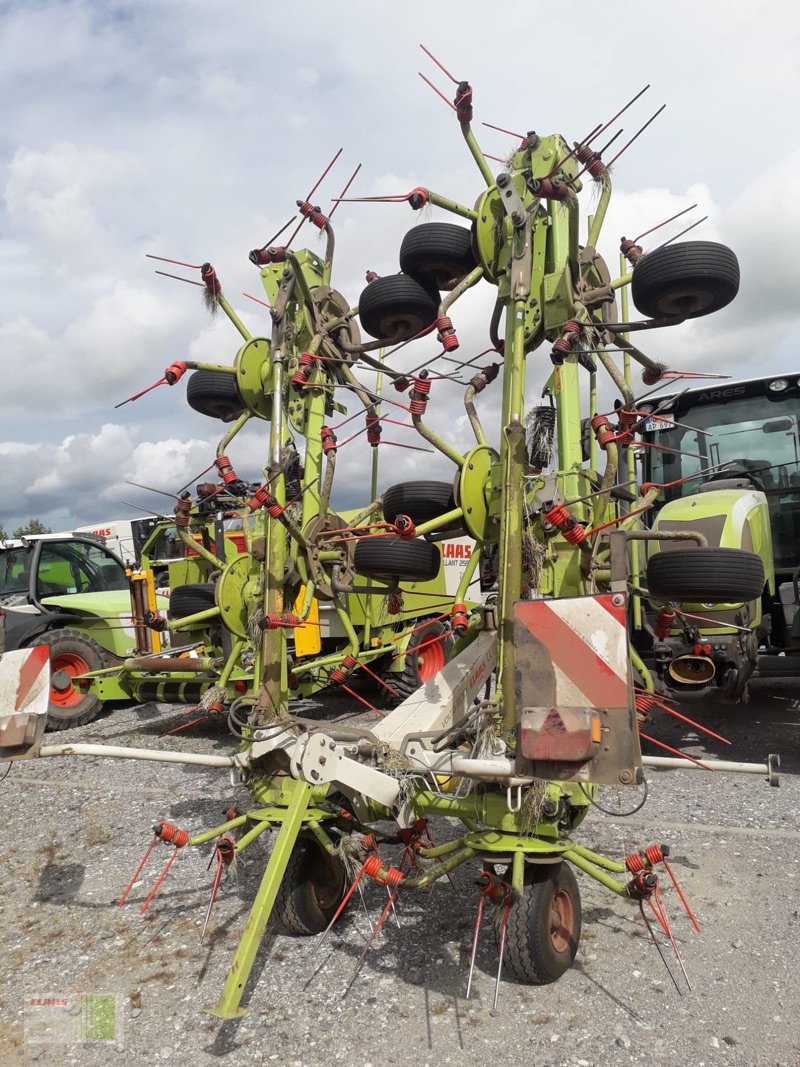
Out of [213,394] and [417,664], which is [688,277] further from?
[417,664]

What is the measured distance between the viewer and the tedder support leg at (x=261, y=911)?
106 inches

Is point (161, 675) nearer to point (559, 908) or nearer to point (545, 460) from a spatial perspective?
point (545, 460)

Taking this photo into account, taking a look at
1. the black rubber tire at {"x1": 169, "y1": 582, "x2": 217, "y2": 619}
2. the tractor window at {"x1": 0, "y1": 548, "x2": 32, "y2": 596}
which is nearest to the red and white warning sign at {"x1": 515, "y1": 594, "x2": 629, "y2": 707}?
the black rubber tire at {"x1": 169, "y1": 582, "x2": 217, "y2": 619}

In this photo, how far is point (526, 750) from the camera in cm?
265

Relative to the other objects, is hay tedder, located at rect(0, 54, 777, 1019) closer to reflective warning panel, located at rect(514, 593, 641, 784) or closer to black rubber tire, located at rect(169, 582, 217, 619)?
reflective warning panel, located at rect(514, 593, 641, 784)

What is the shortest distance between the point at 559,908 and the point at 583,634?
1227 mm

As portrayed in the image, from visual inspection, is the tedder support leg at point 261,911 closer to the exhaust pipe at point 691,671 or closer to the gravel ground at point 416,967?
the gravel ground at point 416,967

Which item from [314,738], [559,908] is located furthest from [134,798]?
[559,908]

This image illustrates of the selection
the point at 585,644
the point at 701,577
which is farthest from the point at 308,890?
the point at 701,577

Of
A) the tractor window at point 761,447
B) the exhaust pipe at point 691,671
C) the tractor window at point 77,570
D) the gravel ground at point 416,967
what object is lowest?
the gravel ground at point 416,967

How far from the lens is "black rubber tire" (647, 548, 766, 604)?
13.1 feet

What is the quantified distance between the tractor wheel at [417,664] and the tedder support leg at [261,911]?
5078 millimetres

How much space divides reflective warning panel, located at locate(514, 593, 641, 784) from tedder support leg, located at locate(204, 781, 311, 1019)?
3.50 ft

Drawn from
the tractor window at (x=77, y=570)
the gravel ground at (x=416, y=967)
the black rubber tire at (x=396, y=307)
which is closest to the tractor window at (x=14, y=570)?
the tractor window at (x=77, y=570)
